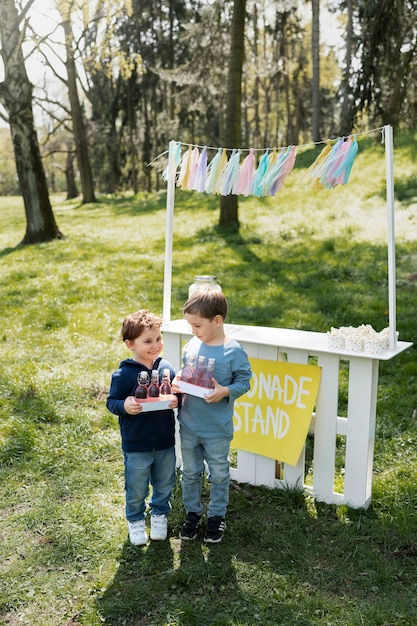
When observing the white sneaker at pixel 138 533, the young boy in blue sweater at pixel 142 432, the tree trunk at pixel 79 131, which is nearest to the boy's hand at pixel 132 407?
the young boy in blue sweater at pixel 142 432

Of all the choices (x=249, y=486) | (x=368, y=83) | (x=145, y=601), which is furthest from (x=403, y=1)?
(x=145, y=601)

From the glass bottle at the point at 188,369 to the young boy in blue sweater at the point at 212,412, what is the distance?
1.3 inches

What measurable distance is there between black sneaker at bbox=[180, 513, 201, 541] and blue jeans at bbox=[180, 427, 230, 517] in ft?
0.11

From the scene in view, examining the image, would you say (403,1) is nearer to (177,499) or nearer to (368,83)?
(368,83)

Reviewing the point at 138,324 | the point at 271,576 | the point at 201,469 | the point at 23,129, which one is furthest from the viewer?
the point at 23,129

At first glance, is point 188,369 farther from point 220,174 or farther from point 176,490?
point 220,174

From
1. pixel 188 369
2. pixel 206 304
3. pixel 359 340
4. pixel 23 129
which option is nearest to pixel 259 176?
pixel 206 304

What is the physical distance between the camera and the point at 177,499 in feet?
12.6

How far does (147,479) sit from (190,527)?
38cm

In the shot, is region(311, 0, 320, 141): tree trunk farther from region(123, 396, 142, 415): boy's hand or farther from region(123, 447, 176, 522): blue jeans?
region(123, 396, 142, 415): boy's hand

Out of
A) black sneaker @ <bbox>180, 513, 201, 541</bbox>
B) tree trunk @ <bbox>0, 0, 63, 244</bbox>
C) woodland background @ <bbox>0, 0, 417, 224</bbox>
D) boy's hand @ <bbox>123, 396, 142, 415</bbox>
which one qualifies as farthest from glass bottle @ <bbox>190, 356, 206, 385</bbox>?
tree trunk @ <bbox>0, 0, 63, 244</bbox>

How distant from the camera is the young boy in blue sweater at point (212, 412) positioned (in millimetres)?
3205

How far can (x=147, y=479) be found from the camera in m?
3.35

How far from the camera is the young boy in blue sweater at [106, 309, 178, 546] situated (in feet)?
10.4
